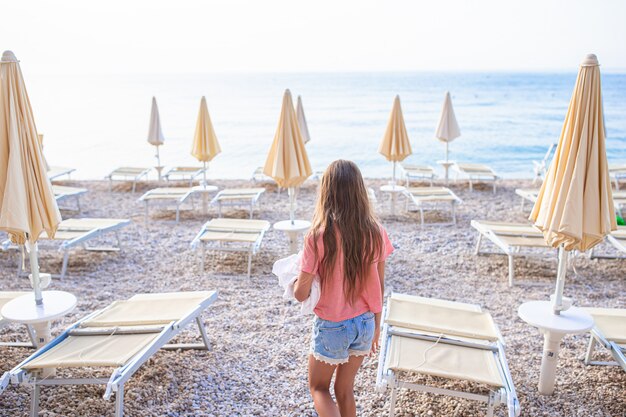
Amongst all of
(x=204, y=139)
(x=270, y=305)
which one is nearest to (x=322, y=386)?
(x=270, y=305)

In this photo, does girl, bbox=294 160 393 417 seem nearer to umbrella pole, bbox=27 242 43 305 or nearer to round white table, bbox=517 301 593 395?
round white table, bbox=517 301 593 395

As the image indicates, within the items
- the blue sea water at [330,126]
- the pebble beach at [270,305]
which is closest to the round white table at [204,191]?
the pebble beach at [270,305]

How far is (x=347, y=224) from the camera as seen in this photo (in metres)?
2.24

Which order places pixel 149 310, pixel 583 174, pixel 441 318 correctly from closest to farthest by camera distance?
pixel 583 174
pixel 441 318
pixel 149 310

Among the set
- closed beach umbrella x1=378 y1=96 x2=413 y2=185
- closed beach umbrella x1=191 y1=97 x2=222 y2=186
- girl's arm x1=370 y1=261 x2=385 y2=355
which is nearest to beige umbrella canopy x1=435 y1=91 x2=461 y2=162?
closed beach umbrella x1=378 y1=96 x2=413 y2=185

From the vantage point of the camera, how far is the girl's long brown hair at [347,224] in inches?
88.2

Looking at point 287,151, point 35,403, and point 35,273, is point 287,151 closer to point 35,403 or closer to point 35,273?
point 35,273

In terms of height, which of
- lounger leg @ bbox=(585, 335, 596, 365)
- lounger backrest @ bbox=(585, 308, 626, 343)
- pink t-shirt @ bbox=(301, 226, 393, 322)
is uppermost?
pink t-shirt @ bbox=(301, 226, 393, 322)

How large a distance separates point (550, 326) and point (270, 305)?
2.57 meters

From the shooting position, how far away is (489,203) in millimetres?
8859

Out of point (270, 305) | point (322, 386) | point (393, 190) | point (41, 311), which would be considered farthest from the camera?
point (393, 190)

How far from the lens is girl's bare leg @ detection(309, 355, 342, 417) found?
7.97 ft

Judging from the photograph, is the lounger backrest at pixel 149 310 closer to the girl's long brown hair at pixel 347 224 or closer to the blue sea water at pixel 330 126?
the girl's long brown hair at pixel 347 224

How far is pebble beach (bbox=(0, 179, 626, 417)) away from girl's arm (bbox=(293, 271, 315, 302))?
118 centimetres
